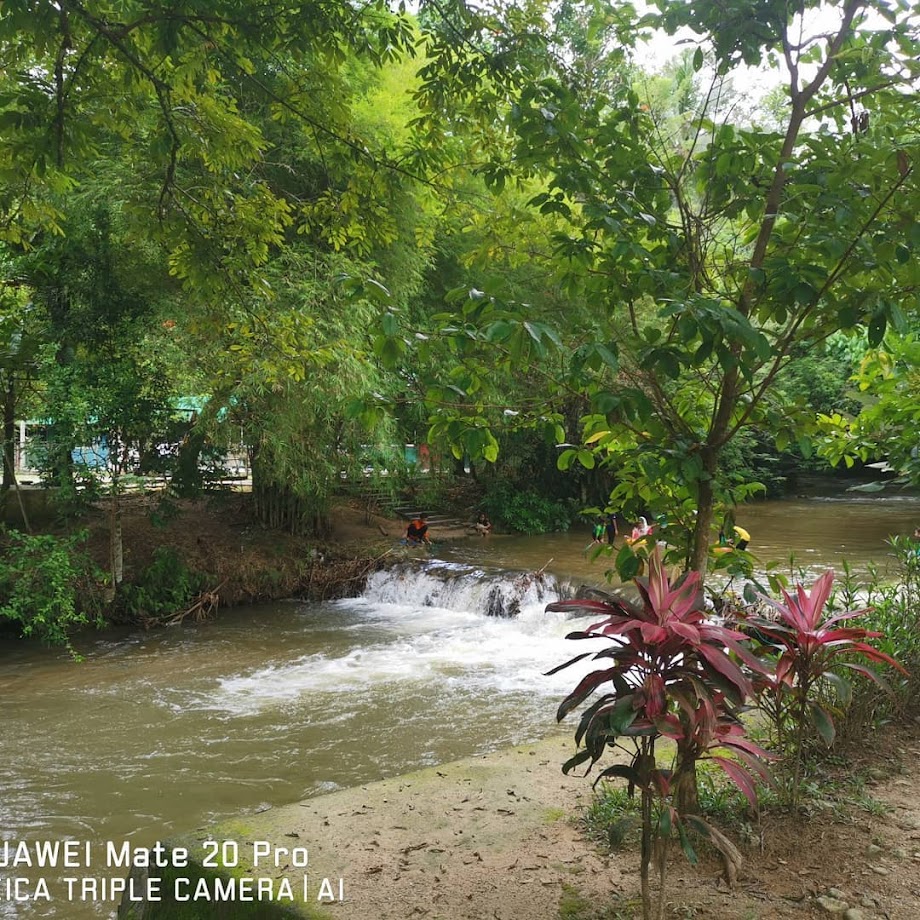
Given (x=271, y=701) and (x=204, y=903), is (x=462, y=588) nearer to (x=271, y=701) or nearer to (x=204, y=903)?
(x=271, y=701)

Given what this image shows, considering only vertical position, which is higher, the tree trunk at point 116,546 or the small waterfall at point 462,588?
the tree trunk at point 116,546

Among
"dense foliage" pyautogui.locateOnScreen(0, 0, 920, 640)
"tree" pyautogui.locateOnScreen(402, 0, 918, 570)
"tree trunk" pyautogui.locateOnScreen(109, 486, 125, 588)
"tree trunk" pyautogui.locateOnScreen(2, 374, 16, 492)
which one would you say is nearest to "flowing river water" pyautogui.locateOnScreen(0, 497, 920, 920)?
"tree trunk" pyautogui.locateOnScreen(109, 486, 125, 588)

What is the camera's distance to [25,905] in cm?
424

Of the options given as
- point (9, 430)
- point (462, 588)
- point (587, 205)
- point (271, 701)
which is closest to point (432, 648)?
point (462, 588)

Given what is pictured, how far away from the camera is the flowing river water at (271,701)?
566cm

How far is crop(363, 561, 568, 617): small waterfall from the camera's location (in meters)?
11.3

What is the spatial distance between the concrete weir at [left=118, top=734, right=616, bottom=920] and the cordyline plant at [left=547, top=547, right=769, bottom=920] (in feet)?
2.07

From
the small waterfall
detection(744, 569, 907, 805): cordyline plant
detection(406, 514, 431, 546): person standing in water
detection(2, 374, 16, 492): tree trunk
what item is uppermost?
detection(2, 374, 16, 492): tree trunk

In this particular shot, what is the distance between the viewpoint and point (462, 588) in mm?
11805

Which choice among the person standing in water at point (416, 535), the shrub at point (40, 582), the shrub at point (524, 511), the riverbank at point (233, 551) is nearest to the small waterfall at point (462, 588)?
the riverbank at point (233, 551)

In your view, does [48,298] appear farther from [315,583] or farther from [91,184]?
[315,583]

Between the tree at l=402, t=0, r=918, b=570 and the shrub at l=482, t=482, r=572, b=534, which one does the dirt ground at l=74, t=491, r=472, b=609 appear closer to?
the shrub at l=482, t=482, r=572, b=534

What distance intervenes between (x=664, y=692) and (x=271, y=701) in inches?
255

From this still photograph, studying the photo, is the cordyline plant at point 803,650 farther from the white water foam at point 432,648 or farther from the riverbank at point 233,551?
the riverbank at point 233,551
